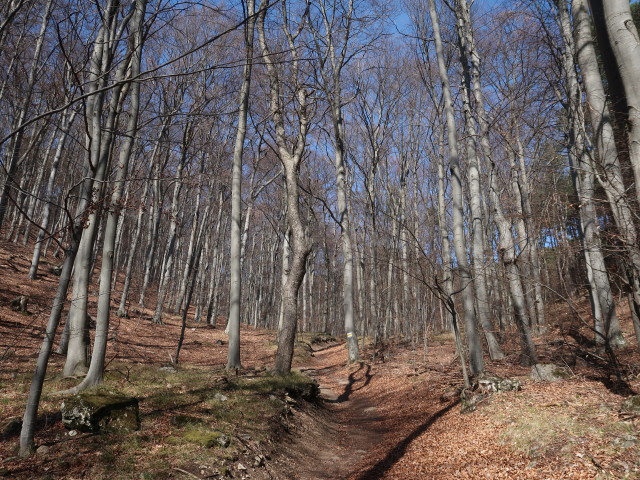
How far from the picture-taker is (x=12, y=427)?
4.36 m

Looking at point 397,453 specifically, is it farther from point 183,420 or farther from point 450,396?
point 183,420

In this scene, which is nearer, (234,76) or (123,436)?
(123,436)

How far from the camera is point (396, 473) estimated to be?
17.7 feet

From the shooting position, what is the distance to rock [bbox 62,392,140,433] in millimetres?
4441

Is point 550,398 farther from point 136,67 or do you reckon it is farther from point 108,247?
point 136,67

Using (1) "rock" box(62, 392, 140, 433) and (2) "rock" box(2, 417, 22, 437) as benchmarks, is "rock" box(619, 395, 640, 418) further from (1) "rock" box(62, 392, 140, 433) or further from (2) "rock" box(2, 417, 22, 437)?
(2) "rock" box(2, 417, 22, 437)

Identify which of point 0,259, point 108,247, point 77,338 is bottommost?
point 77,338

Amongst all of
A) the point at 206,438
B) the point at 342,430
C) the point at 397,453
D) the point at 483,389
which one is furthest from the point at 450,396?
the point at 206,438

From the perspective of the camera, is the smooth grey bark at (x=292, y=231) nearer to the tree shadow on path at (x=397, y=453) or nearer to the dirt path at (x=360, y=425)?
the dirt path at (x=360, y=425)

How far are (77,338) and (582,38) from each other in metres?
9.13

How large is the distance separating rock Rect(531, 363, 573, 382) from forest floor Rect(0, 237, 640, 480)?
6.9 inches

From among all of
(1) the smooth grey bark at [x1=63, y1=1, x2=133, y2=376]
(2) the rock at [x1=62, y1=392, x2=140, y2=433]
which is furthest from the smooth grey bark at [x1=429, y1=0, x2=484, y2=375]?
(1) the smooth grey bark at [x1=63, y1=1, x2=133, y2=376]

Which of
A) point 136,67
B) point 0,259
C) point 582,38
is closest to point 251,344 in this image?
point 0,259

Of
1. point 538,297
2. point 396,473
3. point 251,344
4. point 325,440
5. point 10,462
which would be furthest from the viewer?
point 251,344
